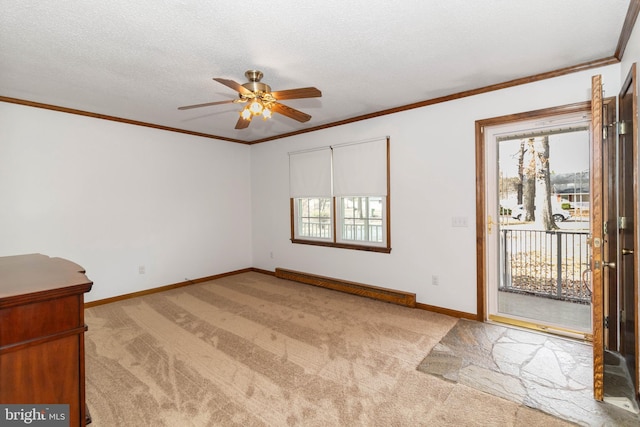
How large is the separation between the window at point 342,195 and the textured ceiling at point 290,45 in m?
1.06

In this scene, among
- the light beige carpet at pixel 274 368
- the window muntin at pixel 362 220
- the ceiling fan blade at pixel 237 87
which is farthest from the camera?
the window muntin at pixel 362 220

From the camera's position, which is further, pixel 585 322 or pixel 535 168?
pixel 535 168

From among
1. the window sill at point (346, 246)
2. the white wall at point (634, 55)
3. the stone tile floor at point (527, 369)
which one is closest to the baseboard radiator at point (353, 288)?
the window sill at point (346, 246)

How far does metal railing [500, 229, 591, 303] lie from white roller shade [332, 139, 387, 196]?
2.01 m

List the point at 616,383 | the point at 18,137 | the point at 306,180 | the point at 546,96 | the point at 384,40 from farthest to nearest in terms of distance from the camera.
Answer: the point at 306,180, the point at 18,137, the point at 546,96, the point at 384,40, the point at 616,383

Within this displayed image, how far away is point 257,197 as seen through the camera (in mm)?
5805

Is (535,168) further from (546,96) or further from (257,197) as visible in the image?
(257,197)

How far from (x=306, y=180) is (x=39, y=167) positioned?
11.3 ft

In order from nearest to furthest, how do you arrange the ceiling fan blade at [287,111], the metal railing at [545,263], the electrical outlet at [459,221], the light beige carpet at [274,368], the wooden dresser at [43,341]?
the wooden dresser at [43,341] < the light beige carpet at [274,368] < the ceiling fan blade at [287,111] < the electrical outlet at [459,221] < the metal railing at [545,263]

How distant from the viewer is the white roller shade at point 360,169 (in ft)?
13.2

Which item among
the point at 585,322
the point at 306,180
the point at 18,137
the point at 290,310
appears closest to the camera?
the point at 585,322

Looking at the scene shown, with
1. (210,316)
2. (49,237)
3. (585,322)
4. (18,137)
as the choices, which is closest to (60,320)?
(210,316)

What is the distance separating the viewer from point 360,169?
4.27 m

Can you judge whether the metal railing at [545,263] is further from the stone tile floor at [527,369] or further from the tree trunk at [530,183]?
the stone tile floor at [527,369]
